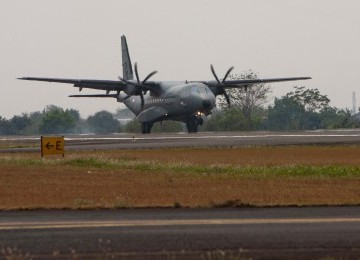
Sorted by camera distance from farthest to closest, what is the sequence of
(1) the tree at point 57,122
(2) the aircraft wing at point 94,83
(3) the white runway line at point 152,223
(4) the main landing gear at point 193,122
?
(1) the tree at point 57,122
(4) the main landing gear at point 193,122
(2) the aircraft wing at point 94,83
(3) the white runway line at point 152,223

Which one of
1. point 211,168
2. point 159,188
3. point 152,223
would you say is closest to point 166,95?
point 211,168

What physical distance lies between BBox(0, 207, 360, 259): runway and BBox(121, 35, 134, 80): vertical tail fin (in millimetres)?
81520

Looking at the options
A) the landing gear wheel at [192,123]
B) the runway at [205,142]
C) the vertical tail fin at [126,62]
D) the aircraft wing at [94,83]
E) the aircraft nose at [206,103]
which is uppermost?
the vertical tail fin at [126,62]

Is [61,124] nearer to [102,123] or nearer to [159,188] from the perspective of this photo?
[102,123]

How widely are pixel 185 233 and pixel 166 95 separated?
74252 mm

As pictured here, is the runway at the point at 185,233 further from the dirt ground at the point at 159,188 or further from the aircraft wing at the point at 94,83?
the aircraft wing at the point at 94,83

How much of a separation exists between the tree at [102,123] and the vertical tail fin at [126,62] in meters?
46.7

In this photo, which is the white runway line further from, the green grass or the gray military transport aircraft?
the gray military transport aircraft

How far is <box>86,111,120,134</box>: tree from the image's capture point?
15148 centimetres

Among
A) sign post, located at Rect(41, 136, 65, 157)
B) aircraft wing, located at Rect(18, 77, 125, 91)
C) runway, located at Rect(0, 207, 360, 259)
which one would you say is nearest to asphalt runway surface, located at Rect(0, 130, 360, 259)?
runway, located at Rect(0, 207, 360, 259)

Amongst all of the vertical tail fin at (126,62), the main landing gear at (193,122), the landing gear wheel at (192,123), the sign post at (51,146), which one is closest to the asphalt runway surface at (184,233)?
the sign post at (51,146)

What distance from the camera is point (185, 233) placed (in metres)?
15.2

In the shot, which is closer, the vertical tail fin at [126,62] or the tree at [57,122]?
the vertical tail fin at [126,62]

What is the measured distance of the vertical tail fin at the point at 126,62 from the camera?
10056 centimetres
